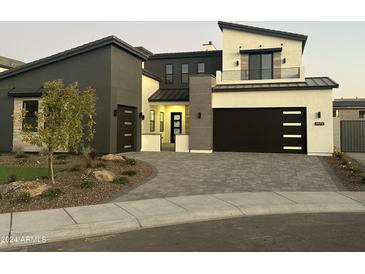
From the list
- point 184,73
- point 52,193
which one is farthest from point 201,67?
point 52,193

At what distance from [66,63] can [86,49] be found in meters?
1.77

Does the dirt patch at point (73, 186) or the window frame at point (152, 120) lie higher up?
the window frame at point (152, 120)

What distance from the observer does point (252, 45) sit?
83.3 feet

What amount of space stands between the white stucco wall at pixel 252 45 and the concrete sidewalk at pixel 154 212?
683 inches

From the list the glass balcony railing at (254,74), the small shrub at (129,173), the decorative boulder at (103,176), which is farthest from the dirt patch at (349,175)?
the glass balcony railing at (254,74)

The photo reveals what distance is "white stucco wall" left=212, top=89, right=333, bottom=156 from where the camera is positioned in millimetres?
19141

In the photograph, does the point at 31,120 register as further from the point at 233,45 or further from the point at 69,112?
the point at 233,45

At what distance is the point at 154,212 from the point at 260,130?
1434 centimetres

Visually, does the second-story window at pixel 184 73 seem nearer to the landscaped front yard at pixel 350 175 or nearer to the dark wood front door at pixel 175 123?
the dark wood front door at pixel 175 123

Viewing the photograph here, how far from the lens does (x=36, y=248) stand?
567cm

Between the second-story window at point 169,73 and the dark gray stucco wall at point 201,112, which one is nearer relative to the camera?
the dark gray stucco wall at point 201,112

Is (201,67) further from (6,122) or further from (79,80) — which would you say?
(6,122)

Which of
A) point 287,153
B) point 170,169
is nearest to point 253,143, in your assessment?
point 287,153

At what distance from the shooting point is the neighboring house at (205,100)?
1895 centimetres
